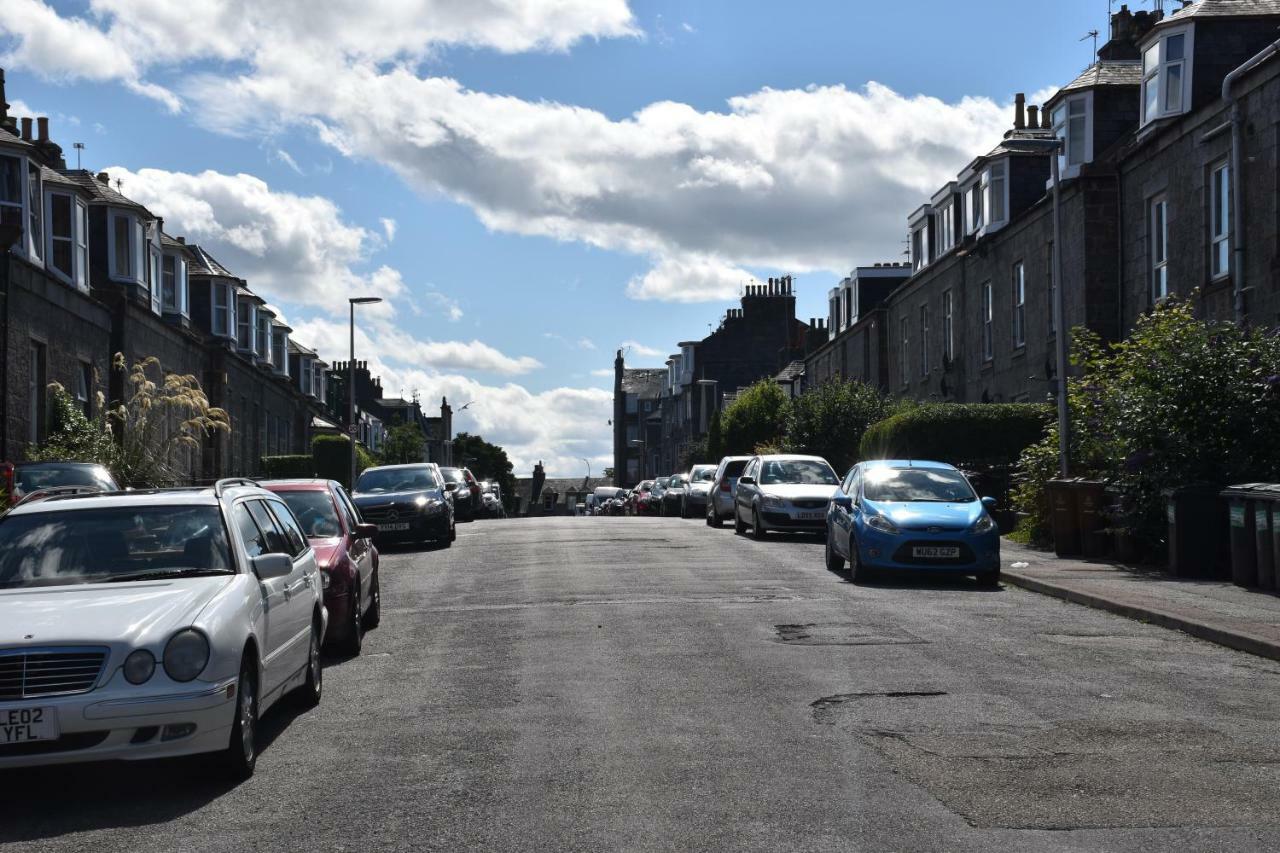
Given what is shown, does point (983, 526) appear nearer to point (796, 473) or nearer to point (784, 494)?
point (784, 494)

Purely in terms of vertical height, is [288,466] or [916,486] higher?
[288,466]

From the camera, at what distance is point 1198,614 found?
13.4 meters

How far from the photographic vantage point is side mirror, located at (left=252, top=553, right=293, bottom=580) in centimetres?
802

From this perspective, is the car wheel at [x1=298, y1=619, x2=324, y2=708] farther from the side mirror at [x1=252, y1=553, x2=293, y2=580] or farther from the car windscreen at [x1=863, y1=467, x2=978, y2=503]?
the car windscreen at [x1=863, y1=467, x2=978, y2=503]

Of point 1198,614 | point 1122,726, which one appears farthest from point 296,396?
point 1122,726

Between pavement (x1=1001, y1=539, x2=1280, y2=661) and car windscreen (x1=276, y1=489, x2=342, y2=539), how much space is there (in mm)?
7630

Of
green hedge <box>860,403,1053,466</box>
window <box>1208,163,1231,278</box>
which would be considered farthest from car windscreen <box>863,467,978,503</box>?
green hedge <box>860,403,1053,466</box>

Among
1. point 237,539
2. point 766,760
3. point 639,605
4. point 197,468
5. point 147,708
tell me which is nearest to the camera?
point 147,708

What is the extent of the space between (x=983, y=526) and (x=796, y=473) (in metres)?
10.1

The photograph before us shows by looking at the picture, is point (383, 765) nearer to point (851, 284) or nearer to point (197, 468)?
point (197, 468)

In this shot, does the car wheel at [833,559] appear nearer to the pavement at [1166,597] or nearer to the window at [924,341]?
the pavement at [1166,597]

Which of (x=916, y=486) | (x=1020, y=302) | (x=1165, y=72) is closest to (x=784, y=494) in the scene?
(x=916, y=486)

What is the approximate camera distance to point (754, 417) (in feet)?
197

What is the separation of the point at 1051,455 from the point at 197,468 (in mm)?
27785
